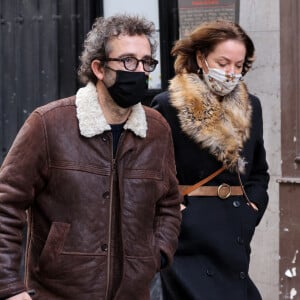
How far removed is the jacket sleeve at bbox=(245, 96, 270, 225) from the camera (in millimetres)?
4145

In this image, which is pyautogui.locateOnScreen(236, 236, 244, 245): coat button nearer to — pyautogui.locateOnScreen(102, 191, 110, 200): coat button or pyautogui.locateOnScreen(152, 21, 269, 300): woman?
pyautogui.locateOnScreen(152, 21, 269, 300): woman

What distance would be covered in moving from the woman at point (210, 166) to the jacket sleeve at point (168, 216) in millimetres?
589

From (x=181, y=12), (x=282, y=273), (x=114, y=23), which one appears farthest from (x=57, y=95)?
(x=114, y=23)

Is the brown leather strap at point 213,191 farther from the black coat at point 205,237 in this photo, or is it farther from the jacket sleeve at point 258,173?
the jacket sleeve at point 258,173

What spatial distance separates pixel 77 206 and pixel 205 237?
3.74 ft

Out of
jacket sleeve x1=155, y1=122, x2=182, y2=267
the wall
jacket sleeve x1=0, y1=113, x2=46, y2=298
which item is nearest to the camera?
jacket sleeve x1=0, y1=113, x2=46, y2=298

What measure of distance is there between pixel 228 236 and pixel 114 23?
1.35 meters

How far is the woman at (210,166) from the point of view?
3.88 meters

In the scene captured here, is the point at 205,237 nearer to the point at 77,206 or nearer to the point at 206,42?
the point at 206,42

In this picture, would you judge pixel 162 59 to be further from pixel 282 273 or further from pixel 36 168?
pixel 36 168

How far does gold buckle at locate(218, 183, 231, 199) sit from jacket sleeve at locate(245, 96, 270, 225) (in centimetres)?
22

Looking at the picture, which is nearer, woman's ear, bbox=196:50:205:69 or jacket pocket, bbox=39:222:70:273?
jacket pocket, bbox=39:222:70:273

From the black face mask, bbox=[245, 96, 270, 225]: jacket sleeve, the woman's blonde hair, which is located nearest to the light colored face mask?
the woman's blonde hair

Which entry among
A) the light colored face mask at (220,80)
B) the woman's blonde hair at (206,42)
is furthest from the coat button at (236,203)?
the woman's blonde hair at (206,42)
